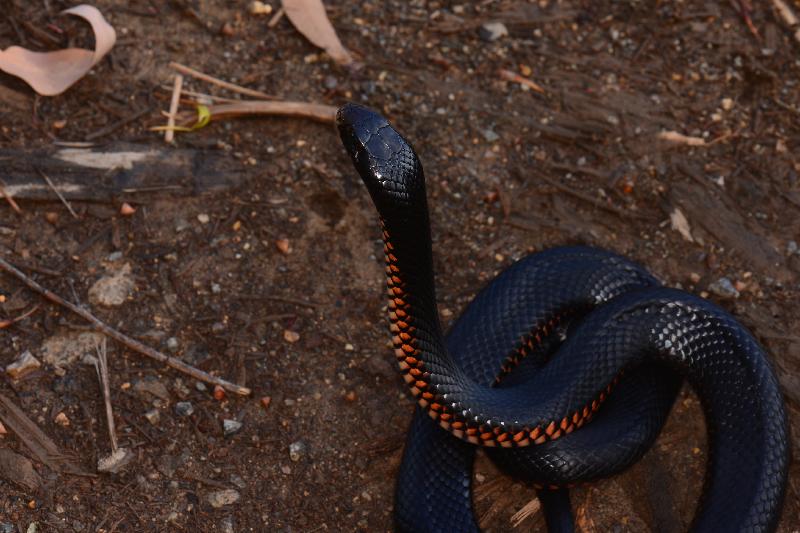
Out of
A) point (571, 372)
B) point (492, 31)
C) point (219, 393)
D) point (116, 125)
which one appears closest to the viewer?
point (571, 372)

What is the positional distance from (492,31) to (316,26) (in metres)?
1.32

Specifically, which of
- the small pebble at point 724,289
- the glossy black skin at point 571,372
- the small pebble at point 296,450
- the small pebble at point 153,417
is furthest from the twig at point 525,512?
the small pebble at point 153,417

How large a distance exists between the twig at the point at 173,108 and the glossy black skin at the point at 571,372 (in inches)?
80.3

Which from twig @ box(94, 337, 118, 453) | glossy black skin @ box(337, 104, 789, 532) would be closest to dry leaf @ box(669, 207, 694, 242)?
glossy black skin @ box(337, 104, 789, 532)

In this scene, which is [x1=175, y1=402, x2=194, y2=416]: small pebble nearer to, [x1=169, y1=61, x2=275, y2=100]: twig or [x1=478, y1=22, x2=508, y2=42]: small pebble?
[x1=169, y1=61, x2=275, y2=100]: twig

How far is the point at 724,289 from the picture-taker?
6.28m

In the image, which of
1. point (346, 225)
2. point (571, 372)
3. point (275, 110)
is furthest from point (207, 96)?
point (571, 372)

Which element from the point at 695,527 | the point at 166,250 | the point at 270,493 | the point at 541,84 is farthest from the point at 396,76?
the point at 695,527

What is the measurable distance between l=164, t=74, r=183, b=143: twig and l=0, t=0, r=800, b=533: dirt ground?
0.06 meters

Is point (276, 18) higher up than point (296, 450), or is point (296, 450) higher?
point (276, 18)

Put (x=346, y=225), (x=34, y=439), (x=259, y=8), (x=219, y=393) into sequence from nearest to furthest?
(x=34, y=439) → (x=219, y=393) → (x=346, y=225) → (x=259, y=8)

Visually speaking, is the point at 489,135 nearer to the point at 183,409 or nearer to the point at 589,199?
the point at 589,199

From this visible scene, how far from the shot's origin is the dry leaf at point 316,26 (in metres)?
7.07

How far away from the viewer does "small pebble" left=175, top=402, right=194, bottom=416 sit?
219 inches
